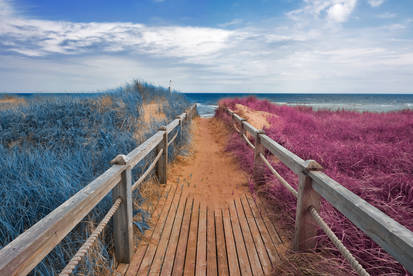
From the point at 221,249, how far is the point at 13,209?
7.33ft

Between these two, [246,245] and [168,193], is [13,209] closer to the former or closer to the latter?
[168,193]

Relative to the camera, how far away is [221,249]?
2.78 meters

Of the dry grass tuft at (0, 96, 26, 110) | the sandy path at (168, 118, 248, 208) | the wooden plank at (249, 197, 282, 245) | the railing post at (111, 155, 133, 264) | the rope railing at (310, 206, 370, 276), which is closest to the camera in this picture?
the rope railing at (310, 206, 370, 276)

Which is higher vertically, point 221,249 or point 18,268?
point 18,268

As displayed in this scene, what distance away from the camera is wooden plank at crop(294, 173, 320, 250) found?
7.80 feet

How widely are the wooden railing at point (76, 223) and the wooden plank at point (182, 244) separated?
0.49 m

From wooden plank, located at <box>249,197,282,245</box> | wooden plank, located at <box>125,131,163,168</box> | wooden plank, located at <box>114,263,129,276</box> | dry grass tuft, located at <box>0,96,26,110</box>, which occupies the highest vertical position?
dry grass tuft, located at <box>0,96,26,110</box>

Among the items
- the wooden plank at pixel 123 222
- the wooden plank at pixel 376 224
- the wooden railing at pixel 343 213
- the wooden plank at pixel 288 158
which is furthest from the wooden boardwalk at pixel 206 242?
the wooden plank at pixel 376 224

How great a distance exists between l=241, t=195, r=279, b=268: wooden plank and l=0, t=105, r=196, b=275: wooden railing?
1.42m

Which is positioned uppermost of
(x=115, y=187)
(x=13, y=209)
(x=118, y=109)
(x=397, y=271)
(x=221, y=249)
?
(x=118, y=109)

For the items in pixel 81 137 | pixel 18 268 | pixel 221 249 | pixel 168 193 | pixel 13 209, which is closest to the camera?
pixel 18 268

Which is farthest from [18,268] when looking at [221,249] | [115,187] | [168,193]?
[168,193]

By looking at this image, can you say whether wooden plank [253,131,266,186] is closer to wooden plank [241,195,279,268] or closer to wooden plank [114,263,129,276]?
wooden plank [241,195,279,268]

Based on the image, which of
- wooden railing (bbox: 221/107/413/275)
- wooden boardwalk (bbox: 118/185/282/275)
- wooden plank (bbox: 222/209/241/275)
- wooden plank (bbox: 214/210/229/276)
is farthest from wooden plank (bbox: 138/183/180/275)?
wooden railing (bbox: 221/107/413/275)
